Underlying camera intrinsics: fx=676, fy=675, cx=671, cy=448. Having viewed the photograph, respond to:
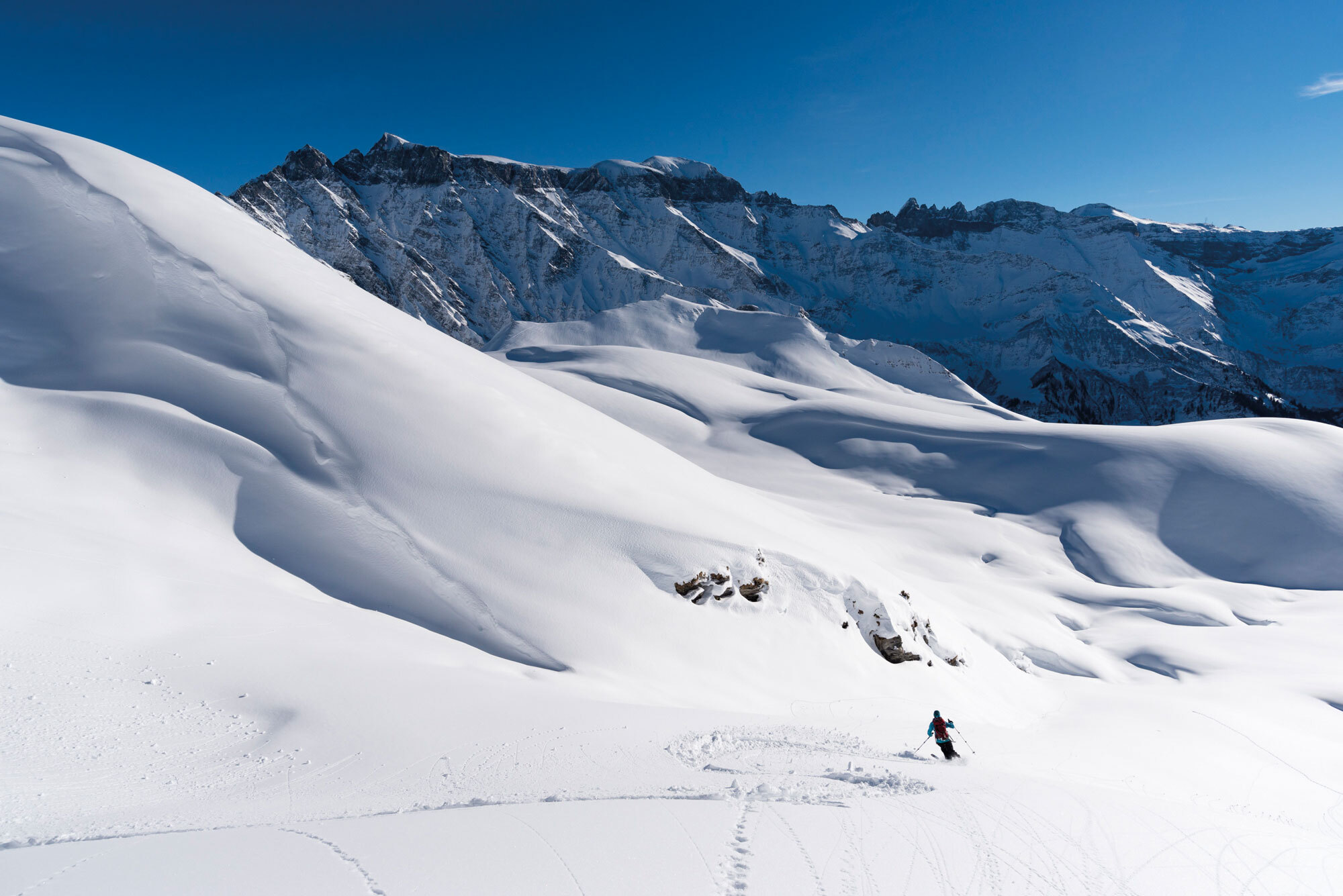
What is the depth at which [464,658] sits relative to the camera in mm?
11492

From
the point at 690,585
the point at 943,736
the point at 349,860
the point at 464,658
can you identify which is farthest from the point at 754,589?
the point at 349,860

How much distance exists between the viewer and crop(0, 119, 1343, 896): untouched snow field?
6.60 metres

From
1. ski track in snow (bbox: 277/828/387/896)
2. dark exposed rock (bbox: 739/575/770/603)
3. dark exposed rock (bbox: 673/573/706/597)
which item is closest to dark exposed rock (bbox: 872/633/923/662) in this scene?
dark exposed rock (bbox: 739/575/770/603)

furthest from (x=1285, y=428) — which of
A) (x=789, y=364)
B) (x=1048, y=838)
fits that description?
(x=1048, y=838)

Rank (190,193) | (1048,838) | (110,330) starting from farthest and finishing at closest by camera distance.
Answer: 1. (190,193)
2. (110,330)
3. (1048,838)

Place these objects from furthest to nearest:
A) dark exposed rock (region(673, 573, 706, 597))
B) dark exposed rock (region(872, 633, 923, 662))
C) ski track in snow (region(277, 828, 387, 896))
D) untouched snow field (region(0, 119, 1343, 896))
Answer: dark exposed rock (region(872, 633, 923, 662)) < dark exposed rock (region(673, 573, 706, 597)) < untouched snow field (region(0, 119, 1343, 896)) < ski track in snow (region(277, 828, 387, 896))

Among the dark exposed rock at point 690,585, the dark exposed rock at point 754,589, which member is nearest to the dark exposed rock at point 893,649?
the dark exposed rock at point 754,589

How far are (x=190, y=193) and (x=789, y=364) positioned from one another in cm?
7758

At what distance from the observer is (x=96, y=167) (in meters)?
19.9

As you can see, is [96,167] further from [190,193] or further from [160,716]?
[160,716]

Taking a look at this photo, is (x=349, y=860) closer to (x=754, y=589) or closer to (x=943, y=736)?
(x=943, y=736)

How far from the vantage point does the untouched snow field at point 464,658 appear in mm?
6598

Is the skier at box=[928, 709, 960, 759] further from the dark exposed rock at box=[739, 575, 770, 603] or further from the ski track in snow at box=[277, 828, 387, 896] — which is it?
the ski track in snow at box=[277, 828, 387, 896]

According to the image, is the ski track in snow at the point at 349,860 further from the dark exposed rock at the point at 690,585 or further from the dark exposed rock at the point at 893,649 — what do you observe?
the dark exposed rock at the point at 893,649
